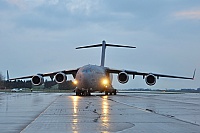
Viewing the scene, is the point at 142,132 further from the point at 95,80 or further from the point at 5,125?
the point at 95,80

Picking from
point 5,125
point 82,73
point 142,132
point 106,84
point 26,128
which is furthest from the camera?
point 106,84

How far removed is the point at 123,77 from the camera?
149 ft

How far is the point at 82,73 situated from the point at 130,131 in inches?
1268

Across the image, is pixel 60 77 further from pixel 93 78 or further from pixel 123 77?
pixel 123 77

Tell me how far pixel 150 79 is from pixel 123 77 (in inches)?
123

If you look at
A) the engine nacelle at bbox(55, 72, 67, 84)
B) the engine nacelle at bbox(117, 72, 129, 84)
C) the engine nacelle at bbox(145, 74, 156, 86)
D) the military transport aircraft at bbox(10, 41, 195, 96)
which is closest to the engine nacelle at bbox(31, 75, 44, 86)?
the military transport aircraft at bbox(10, 41, 195, 96)

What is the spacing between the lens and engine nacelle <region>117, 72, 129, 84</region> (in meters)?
45.2

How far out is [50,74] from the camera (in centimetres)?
4644

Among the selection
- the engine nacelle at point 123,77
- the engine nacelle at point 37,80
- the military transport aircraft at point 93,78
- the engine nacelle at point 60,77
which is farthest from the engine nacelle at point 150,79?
the engine nacelle at point 37,80

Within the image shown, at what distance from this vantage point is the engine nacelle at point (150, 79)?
45341mm

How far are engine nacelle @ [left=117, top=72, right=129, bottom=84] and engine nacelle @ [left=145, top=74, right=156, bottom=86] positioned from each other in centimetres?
237

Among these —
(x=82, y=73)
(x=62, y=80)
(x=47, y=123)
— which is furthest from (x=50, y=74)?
(x=47, y=123)

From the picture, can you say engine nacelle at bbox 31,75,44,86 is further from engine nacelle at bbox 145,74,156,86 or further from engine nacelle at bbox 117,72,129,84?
engine nacelle at bbox 145,74,156,86

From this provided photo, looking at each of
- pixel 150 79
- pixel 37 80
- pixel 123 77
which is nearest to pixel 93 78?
pixel 123 77
